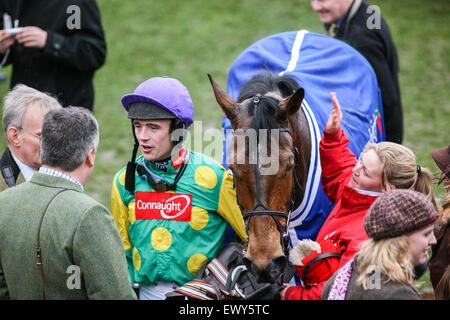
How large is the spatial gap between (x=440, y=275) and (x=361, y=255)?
2.95ft

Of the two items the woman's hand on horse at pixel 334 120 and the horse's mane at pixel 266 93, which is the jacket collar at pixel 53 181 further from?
the woman's hand on horse at pixel 334 120

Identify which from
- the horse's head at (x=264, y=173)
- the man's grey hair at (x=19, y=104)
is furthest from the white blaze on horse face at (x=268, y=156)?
the man's grey hair at (x=19, y=104)

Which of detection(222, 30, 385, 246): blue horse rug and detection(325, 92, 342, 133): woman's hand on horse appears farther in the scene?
detection(222, 30, 385, 246): blue horse rug

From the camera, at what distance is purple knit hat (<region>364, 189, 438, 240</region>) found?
2246 millimetres

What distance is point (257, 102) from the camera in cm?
307

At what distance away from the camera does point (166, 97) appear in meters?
3.17

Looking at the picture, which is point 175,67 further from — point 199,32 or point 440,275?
point 440,275

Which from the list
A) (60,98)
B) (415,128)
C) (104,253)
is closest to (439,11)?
(415,128)

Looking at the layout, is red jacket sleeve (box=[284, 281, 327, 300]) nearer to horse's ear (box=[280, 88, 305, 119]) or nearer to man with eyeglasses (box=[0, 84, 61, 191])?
horse's ear (box=[280, 88, 305, 119])

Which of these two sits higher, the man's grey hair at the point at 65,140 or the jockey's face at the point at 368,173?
the man's grey hair at the point at 65,140

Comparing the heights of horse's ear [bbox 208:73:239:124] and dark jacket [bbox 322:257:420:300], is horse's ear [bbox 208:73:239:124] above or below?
above

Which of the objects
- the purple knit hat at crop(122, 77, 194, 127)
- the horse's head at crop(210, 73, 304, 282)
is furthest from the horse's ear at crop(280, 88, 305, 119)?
the purple knit hat at crop(122, 77, 194, 127)

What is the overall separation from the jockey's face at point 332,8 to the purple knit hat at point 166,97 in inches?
90.7

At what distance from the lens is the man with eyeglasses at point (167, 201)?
310 centimetres
